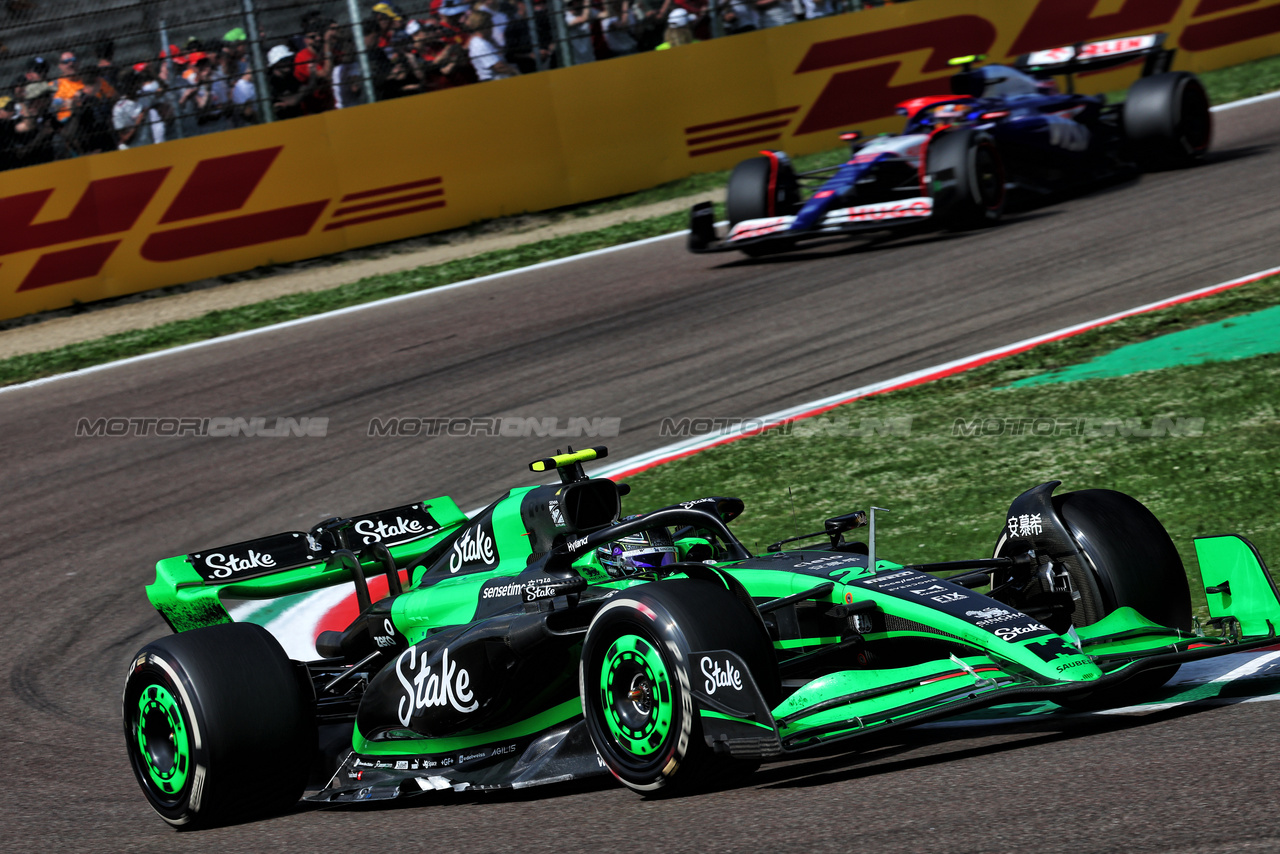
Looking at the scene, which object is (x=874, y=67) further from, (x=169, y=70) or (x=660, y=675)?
(x=660, y=675)

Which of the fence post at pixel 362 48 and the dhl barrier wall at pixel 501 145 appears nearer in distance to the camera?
the dhl barrier wall at pixel 501 145

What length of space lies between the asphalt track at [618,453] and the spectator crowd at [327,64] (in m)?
3.09

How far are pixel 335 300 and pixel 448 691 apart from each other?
10242mm

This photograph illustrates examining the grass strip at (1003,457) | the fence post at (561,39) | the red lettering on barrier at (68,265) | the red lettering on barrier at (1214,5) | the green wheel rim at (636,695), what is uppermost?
the fence post at (561,39)

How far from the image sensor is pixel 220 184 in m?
15.6

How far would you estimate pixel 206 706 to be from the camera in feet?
16.7

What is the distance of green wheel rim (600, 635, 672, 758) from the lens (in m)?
4.34

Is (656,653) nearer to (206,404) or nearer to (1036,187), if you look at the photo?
(206,404)

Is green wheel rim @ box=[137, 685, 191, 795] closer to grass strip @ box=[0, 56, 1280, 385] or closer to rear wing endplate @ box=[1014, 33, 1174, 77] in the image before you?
grass strip @ box=[0, 56, 1280, 385]

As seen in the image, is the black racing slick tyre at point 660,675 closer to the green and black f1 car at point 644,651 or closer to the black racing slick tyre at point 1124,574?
the green and black f1 car at point 644,651

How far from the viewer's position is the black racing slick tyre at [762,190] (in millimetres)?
14008

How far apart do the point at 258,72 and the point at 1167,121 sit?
9.38m

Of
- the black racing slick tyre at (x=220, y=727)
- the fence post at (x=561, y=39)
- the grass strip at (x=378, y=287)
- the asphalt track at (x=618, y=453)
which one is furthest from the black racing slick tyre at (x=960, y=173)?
the black racing slick tyre at (x=220, y=727)

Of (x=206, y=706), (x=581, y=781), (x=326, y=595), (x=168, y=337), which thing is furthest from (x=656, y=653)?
(x=168, y=337)
